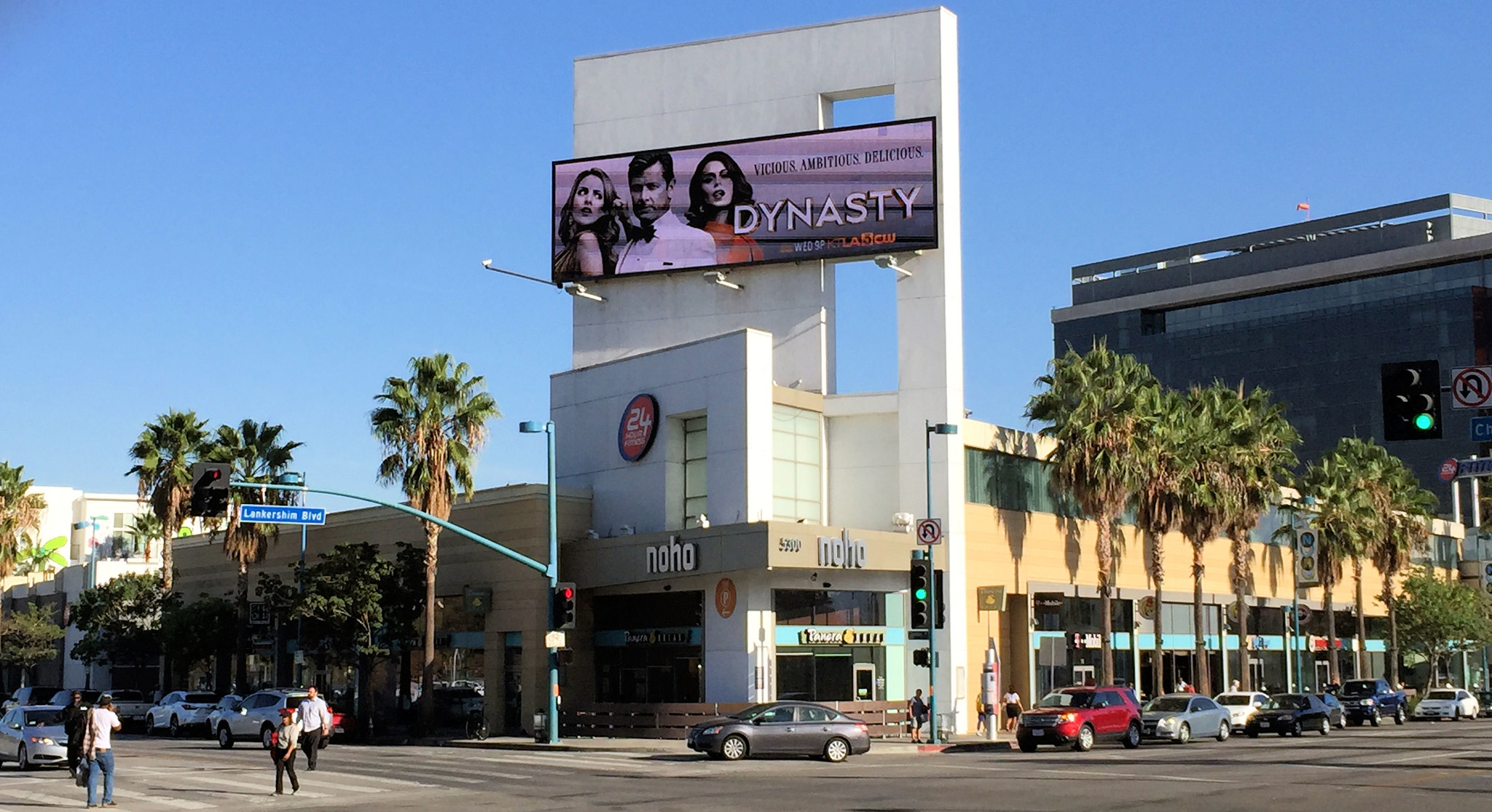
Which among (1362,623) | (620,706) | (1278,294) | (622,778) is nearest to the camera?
(622,778)

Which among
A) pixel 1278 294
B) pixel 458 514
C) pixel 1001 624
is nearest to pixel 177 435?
pixel 458 514

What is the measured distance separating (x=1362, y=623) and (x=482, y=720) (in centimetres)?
4499

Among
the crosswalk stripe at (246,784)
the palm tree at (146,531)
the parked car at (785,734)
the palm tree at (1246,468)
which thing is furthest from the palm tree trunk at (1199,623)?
the palm tree at (146,531)

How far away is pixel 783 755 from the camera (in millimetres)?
36750

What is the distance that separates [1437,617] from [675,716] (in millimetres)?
47244

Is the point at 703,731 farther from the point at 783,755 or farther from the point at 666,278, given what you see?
the point at 666,278

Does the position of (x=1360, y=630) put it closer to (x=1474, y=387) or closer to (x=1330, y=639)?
(x=1330, y=639)

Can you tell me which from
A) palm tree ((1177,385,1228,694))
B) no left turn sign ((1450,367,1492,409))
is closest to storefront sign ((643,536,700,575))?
palm tree ((1177,385,1228,694))

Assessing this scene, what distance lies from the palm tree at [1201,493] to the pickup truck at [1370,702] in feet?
17.4

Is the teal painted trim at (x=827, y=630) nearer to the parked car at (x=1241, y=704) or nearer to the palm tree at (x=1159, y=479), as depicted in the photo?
the parked car at (x=1241, y=704)

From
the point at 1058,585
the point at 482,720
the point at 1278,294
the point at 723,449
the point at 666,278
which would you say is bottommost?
the point at 482,720

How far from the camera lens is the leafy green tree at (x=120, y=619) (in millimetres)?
68000

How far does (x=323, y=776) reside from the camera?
31.5m

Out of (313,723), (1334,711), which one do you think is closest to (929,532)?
(1334,711)
